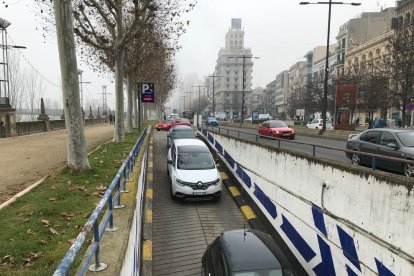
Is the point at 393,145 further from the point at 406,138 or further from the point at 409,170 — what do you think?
the point at 409,170

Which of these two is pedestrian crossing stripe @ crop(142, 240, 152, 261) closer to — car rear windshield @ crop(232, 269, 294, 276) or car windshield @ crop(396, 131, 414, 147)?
car rear windshield @ crop(232, 269, 294, 276)

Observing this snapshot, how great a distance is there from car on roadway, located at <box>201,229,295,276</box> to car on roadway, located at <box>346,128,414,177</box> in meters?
3.71

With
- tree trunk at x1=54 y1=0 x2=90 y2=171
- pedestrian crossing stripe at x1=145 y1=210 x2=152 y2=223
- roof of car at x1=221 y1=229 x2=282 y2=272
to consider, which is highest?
tree trunk at x1=54 y1=0 x2=90 y2=171

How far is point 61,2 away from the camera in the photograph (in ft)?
31.0

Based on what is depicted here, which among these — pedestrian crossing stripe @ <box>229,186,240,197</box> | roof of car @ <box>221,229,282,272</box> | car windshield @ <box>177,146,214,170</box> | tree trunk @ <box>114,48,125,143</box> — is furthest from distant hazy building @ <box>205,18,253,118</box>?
roof of car @ <box>221,229,282,272</box>

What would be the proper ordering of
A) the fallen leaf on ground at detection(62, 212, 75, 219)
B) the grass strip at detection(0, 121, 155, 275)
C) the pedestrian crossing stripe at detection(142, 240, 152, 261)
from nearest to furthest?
1. the grass strip at detection(0, 121, 155, 275)
2. the fallen leaf on ground at detection(62, 212, 75, 219)
3. the pedestrian crossing stripe at detection(142, 240, 152, 261)

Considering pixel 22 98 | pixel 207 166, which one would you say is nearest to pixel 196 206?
pixel 207 166

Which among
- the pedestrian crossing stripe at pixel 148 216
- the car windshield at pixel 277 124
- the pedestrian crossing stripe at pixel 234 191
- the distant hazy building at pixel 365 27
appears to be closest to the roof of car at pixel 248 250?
the pedestrian crossing stripe at pixel 148 216

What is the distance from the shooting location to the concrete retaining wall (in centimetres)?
618

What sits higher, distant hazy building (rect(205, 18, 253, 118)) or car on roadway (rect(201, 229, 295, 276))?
distant hazy building (rect(205, 18, 253, 118))

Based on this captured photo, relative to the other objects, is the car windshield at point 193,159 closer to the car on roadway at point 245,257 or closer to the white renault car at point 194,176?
the white renault car at point 194,176

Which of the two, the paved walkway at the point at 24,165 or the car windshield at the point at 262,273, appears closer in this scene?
the car windshield at the point at 262,273

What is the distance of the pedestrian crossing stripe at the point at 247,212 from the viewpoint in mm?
12406

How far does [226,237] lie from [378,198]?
122 inches
